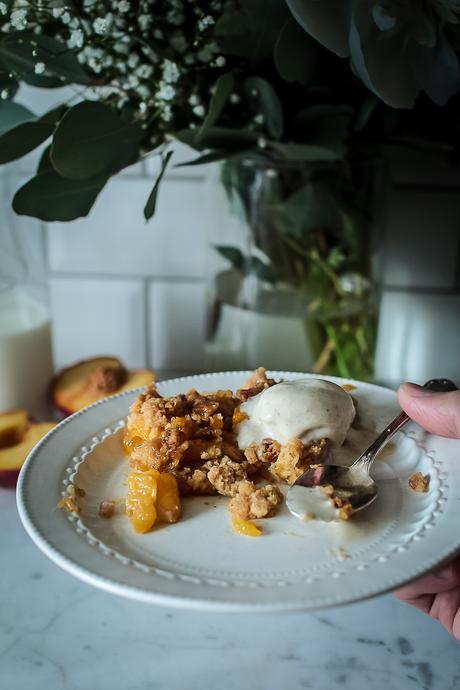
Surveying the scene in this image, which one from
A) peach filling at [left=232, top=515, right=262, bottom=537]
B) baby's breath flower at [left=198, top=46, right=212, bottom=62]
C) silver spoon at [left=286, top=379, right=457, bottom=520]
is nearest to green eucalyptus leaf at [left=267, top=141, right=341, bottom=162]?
baby's breath flower at [left=198, top=46, right=212, bottom=62]

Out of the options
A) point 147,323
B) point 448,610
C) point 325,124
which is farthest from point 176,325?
point 448,610

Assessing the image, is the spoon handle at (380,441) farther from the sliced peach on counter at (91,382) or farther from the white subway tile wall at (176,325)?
the white subway tile wall at (176,325)

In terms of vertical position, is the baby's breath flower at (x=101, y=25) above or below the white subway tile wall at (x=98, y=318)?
above

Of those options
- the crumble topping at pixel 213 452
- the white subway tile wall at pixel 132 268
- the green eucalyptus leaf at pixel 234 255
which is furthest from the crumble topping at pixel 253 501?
the white subway tile wall at pixel 132 268

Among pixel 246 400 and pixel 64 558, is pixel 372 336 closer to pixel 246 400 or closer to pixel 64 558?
pixel 246 400

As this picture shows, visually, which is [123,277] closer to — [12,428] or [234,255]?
[234,255]

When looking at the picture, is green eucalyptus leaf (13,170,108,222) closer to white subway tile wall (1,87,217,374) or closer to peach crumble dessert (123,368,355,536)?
peach crumble dessert (123,368,355,536)

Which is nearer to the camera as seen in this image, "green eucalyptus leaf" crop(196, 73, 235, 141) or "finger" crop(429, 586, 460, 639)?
"finger" crop(429, 586, 460, 639)
